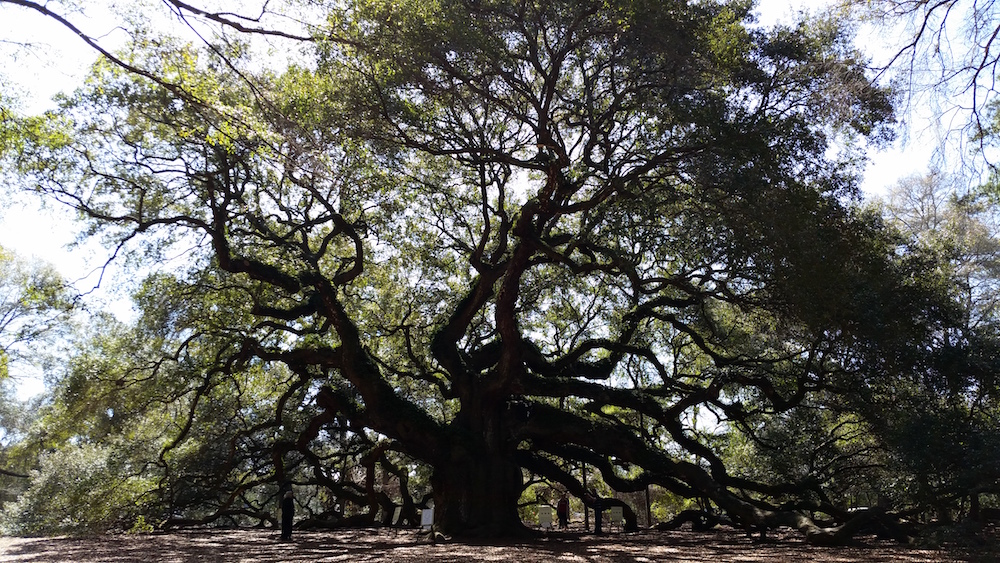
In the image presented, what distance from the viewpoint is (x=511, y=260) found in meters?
10.3

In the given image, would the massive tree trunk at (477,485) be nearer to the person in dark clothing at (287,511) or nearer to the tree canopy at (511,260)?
the tree canopy at (511,260)

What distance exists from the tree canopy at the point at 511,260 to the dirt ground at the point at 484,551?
0.81 metres

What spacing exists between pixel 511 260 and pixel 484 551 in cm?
445

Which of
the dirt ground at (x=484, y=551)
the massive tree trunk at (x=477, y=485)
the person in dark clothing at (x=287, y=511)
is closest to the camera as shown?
the dirt ground at (x=484, y=551)

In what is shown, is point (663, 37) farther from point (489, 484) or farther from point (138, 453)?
point (138, 453)

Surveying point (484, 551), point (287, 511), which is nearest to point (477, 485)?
point (484, 551)

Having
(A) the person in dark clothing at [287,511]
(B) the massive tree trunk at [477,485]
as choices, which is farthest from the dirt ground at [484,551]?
(B) the massive tree trunk at [477,485]

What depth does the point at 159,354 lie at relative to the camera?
480 inches

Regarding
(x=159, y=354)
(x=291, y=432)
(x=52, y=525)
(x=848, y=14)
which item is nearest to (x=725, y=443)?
(x=291, y=432)

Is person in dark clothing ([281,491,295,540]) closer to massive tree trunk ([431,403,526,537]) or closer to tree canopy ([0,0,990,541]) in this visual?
tree canopy ([0,0,990,541])

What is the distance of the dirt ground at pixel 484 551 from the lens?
24.7ft

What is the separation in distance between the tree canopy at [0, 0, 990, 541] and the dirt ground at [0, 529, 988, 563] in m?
0.81

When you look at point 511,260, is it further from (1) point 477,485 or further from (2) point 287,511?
(2) point 287,511

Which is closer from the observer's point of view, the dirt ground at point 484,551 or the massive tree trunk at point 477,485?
the dirt ground at point 484,551
